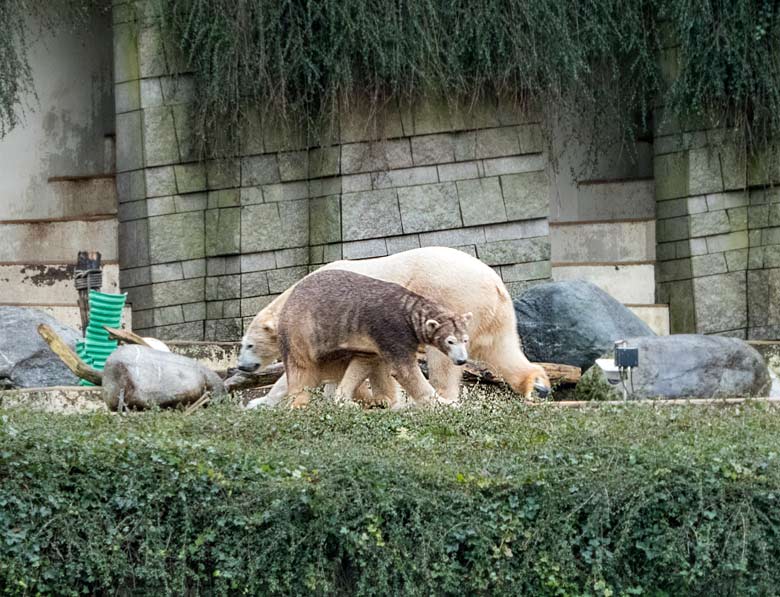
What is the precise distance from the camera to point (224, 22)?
13.2 m

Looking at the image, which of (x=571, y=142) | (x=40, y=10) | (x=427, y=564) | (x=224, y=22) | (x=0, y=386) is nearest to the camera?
(x=427, y=564)

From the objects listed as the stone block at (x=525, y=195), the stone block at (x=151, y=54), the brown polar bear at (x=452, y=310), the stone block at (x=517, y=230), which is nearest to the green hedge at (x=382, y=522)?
the brown polar bear at (x=452, y=310)

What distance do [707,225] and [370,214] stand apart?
3.25 metres

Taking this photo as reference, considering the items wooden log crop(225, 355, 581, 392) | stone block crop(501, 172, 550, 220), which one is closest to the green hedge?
wooden log crop(225, 355, 581, 392)

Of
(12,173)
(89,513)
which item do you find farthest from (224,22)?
(89,513)

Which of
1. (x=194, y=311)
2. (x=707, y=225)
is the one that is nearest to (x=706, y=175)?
(x=707, y=225)

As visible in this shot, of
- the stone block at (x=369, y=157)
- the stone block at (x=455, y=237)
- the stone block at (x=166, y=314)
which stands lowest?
the stone block at (x=166, y=314)

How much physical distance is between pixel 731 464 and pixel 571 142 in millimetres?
9041

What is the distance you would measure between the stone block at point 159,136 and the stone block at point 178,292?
1.08m

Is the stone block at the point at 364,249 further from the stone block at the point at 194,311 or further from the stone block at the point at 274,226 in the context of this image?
the stone block at the point at 194,311

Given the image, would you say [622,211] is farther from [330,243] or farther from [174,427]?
[174,427]

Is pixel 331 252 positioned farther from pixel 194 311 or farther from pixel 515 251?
pixel 515 251

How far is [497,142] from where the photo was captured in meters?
13.7

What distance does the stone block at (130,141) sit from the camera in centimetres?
1353
